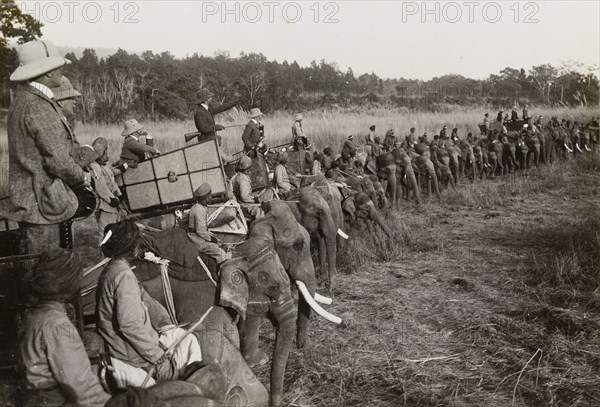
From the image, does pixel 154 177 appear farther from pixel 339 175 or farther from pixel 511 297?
pixel 339 175

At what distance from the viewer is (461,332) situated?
6672 mm

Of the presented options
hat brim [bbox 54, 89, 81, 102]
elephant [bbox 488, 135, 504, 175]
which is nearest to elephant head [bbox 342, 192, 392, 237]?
hat brim [bbox 54, 89, 81, 102]

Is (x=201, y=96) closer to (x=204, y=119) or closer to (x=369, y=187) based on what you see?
(x=204, y=119)

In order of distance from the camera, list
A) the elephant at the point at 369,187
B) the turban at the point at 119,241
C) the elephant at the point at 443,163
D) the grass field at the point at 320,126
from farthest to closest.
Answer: the grass field at the point at 320,126 → the elephant at the point at 443,163 → the elephant at the point at 369,187 → the turban at the point at 119,241

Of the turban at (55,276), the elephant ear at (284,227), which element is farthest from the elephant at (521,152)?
the turban at (55,276)

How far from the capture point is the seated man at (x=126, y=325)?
143 inches

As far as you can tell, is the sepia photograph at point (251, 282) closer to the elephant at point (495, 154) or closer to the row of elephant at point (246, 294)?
the row of elephant at point (246, 294)

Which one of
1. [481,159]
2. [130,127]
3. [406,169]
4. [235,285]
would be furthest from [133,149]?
[481,159]

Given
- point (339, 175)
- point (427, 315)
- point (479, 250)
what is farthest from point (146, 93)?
point (427, 315)

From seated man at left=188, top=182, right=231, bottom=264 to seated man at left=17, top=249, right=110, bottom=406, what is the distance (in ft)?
6.16

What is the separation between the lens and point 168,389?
3.36 m

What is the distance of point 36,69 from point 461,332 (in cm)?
514

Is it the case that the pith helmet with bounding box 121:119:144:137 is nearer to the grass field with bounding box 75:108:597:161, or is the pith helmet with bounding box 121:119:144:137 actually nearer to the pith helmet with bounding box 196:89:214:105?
the pith helmet with bounding box 196:89:214:105

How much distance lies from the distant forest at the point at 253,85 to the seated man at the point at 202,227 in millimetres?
2901
